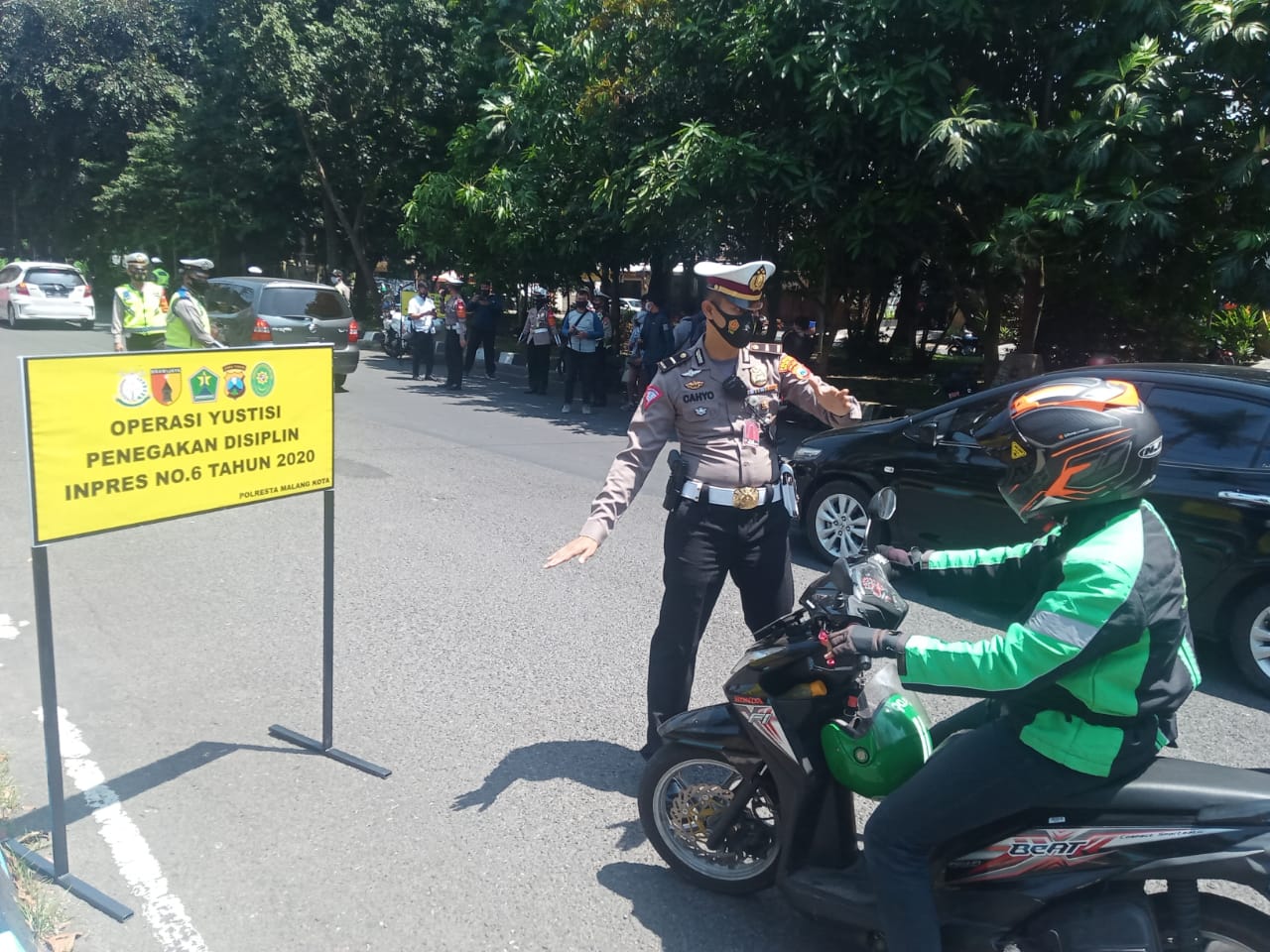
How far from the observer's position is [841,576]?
2707mm

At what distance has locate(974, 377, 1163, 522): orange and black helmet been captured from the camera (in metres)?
2.32

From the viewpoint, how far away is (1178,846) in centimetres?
231

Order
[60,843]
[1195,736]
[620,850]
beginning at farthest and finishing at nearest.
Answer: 1. [1195,736]
2. [620,850]
3. [60,843]

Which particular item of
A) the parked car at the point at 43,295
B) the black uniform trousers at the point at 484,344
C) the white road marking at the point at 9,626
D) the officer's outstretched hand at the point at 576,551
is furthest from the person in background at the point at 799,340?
the parked car at the point at 43,295

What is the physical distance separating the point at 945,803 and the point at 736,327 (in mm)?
1825

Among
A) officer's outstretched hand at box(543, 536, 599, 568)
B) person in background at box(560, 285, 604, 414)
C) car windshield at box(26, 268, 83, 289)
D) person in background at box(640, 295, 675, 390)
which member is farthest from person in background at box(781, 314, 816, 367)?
car windshield at box(26, 268, 83, 289)

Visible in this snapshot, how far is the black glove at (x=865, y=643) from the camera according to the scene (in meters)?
2.48

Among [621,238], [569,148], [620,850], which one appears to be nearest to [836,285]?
[621,238]

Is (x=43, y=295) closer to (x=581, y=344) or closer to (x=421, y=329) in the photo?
(x=421, y=329)

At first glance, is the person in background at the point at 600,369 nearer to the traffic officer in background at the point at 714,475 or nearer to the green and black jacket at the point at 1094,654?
the traffic officer in background at the point at 714,475

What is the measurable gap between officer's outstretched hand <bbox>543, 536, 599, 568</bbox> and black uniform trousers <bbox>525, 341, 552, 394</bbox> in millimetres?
13636

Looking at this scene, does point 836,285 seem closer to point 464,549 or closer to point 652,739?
point 464,549

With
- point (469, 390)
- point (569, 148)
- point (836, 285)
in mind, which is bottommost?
point (469, 390)

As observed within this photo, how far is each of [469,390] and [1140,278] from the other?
10.0m
